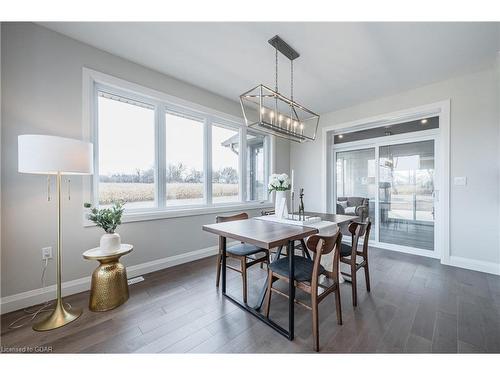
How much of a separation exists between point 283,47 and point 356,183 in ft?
10.1

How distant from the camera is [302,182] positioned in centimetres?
481

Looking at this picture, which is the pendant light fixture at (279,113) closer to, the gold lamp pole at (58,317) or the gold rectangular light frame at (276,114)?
the gold rectangular light frame at (276,114)

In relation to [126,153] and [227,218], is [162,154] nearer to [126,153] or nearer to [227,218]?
[126,153]

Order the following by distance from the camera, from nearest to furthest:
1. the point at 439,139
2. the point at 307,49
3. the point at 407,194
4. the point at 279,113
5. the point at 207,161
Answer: the point at 307,49, the point at 279,113, the point at 439,139, the point at 207,161, the point at 407,194

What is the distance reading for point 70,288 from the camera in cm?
213

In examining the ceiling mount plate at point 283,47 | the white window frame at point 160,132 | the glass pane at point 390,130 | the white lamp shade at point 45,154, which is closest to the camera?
the white lamp shade at point 45,154

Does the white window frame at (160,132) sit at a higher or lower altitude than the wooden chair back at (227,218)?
higher

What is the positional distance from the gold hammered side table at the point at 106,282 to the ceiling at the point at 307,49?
223 cm

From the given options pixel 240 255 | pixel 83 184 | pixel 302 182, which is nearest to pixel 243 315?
pixel 240 255

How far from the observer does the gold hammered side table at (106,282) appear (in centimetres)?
186

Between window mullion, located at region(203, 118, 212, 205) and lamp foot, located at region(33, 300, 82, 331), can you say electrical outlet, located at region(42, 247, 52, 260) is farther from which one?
window mullion, located at region(203, 118, 212, 205)

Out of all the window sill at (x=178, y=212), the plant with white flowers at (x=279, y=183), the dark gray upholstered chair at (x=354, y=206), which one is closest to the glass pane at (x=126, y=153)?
the window sill at (x=178, y=212)

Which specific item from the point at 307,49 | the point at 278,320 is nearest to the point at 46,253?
the point at 278,320
